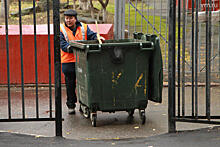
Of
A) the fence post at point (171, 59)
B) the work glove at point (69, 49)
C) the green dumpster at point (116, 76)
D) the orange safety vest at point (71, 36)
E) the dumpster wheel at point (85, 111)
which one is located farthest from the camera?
the orange safety vest at point (71, 36)

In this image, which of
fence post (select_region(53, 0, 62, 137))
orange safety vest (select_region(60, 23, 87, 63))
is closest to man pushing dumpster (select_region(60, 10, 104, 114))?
orange safety vest (select_region(60, 23, 87, 63))

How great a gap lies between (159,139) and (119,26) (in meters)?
4.94

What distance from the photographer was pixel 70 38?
292 inches

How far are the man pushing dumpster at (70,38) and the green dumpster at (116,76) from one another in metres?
0.61

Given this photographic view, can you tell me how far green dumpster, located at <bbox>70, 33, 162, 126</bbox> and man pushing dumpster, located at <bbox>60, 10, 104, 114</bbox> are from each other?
61cm

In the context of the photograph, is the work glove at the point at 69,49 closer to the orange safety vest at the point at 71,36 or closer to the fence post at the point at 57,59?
the orange safety vest at the point at 71,36

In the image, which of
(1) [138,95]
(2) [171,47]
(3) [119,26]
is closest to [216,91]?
(3) [119,26]

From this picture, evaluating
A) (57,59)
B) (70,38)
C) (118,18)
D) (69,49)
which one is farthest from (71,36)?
(118,18)

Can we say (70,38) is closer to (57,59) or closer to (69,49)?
(69,49)

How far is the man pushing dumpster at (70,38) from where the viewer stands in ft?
24.1

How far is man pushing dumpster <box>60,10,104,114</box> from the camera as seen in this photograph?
7.36 m

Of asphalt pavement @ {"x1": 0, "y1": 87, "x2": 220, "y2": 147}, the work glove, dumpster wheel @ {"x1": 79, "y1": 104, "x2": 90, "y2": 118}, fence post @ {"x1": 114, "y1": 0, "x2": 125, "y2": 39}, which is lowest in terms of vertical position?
asphalt pavement @ {"x1": 0, "y1": 87, "x2": 220, "y2": 147}

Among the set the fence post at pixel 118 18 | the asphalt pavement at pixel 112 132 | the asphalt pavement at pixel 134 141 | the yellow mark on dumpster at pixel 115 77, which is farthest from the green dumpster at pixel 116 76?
the fence post at pixel 118 18

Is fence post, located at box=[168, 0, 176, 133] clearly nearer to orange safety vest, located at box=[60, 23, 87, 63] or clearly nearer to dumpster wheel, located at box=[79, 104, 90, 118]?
dumpster wheel, located at box=[79, 104, 90, 118]
